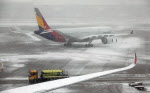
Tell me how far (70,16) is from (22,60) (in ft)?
290

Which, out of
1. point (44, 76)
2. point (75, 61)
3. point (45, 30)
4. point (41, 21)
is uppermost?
point (41, 21)

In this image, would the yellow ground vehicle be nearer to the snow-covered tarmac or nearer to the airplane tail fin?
the snow-covered tarmac

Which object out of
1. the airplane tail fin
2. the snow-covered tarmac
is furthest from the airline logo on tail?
the snow-covered tarmac

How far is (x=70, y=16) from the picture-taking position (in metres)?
121

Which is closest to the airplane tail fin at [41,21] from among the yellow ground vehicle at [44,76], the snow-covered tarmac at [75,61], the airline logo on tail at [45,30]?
the airline logo on tail at [45,30]

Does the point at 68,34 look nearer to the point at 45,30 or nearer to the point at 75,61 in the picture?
the point at 45,30

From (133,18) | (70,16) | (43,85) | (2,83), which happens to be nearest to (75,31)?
(2,83)

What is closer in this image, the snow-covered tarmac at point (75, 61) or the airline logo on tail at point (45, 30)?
the snow-covered tarmac at point (75, 61)

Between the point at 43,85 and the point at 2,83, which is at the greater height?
the point at 43,85

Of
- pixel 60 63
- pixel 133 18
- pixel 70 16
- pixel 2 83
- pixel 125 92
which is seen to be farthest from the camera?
pixel 70 16

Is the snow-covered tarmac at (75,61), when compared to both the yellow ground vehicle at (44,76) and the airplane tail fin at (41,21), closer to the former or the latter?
the yellow ground vehicle at (44,76)

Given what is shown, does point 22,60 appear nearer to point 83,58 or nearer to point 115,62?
point 83,58

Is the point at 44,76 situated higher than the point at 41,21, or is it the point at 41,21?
the point at 41,21

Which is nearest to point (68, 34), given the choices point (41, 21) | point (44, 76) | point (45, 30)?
point (45, 30)
